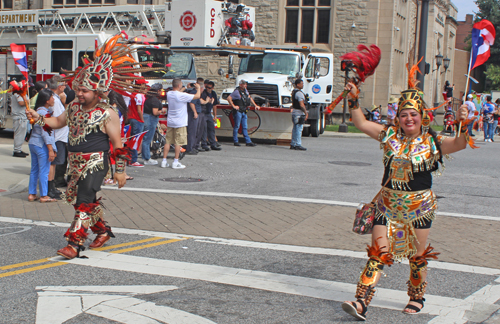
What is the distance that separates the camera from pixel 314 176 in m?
11.6

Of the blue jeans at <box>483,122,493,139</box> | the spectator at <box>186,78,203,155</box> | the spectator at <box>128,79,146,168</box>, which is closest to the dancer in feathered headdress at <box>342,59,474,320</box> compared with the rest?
the spectator at <box>128,79,146,168</box>

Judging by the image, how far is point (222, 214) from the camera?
796 cm

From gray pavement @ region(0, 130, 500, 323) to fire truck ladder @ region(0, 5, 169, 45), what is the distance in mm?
7465

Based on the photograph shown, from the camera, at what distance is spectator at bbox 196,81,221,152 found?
48.5 feet

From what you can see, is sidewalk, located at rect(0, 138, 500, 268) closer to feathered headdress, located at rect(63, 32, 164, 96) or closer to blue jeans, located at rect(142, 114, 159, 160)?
feathered headdress, located at rect(63, 32, 164, 96)

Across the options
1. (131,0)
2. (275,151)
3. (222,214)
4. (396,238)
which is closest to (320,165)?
(275,151)

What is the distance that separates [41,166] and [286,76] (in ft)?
39.3

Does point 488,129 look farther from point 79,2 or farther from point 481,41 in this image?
point 481,41

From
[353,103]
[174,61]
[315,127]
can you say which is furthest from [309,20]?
[353,103]

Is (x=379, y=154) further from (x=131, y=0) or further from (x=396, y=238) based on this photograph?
(x=131, y=0)

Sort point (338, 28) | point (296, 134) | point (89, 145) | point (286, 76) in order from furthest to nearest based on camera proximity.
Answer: point (338, 28) < point (286, 76) < point (296, 134) < point (89, 145)

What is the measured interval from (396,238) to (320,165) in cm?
883

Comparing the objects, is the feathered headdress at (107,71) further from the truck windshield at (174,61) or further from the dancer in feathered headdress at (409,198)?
the truck windshield at (174,61)

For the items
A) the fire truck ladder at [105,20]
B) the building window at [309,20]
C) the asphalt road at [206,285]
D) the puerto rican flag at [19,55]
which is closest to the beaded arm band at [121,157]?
the asphalt road at [206,285]
